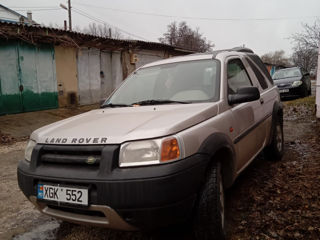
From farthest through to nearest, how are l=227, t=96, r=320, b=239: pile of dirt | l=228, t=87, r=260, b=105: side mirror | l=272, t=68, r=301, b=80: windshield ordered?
1. l=272, t=68, r=301, b=80: windshield
2. l=228, t=87, r=260, b=105: side mirror
3. l=227, t=96, r=320, b=239: pile of dirt

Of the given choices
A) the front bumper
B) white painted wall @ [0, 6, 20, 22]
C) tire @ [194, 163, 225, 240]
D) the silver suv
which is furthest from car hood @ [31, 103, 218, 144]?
white painted wall @ [0, 6, 20, 22]

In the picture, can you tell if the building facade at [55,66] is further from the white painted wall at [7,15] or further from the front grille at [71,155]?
the white painted wall at [7,15]

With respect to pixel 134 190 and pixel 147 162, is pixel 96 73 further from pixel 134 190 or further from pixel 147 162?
pixel 134 190

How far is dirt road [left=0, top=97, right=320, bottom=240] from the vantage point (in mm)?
2215

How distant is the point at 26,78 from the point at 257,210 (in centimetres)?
906

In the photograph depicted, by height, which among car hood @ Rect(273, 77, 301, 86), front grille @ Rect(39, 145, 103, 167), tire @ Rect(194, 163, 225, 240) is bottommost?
tire @ Rect(194, 163, 225, 240)

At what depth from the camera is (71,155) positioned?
182 cm

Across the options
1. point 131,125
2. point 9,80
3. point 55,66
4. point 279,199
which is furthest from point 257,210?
point 55,66

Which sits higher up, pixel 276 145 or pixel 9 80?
pixel 9 80

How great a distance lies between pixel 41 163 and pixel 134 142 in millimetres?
784

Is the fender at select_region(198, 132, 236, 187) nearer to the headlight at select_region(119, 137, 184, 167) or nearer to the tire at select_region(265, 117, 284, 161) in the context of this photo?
the headlight at select_region(119, 137, 184, 167)

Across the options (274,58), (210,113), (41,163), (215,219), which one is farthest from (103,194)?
(274,58)

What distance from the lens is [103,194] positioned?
63.4 inches

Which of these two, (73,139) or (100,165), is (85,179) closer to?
(100,165)
